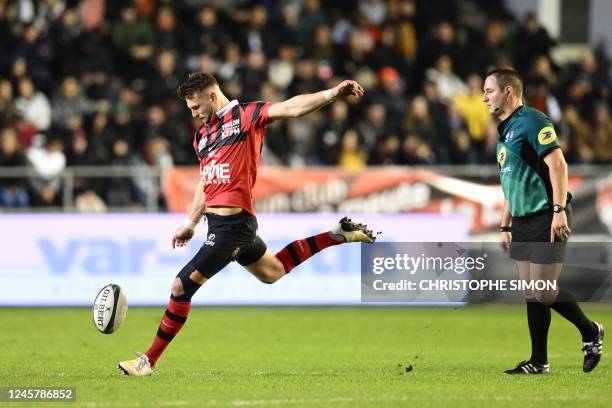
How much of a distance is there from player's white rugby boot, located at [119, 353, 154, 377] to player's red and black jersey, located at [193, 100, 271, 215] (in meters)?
1.35

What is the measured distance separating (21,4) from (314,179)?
21.5ft

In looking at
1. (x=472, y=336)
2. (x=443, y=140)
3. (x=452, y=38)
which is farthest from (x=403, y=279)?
(x=452, y=38)

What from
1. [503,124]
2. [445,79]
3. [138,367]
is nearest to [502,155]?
[503,124]

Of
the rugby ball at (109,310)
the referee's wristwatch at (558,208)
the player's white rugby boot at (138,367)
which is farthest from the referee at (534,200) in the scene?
the rugby ball at (109,310)

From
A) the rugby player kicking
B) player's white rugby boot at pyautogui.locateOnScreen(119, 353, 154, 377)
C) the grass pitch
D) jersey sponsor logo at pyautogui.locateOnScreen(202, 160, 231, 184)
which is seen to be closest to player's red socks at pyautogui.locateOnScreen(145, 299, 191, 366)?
the rugby player kicking

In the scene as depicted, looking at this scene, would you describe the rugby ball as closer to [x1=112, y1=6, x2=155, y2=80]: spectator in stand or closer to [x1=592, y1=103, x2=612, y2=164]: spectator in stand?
[x1=112, y1=6, x2=155, y2=80]: spectator in stand

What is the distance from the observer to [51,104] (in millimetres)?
19375

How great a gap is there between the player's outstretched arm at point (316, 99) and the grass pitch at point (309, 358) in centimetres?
203

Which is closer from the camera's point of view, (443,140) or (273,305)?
(273,305)

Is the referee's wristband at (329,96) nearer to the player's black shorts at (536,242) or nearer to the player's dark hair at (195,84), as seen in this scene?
the player's dark hair at (195,84)

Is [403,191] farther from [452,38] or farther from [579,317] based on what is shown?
[579,317]

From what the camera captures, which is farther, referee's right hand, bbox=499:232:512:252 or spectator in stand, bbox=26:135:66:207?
spectator in stand, bbox=26:135:66:207

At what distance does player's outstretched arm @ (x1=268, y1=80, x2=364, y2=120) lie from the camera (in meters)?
8.84

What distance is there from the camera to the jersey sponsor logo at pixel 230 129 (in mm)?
9625
